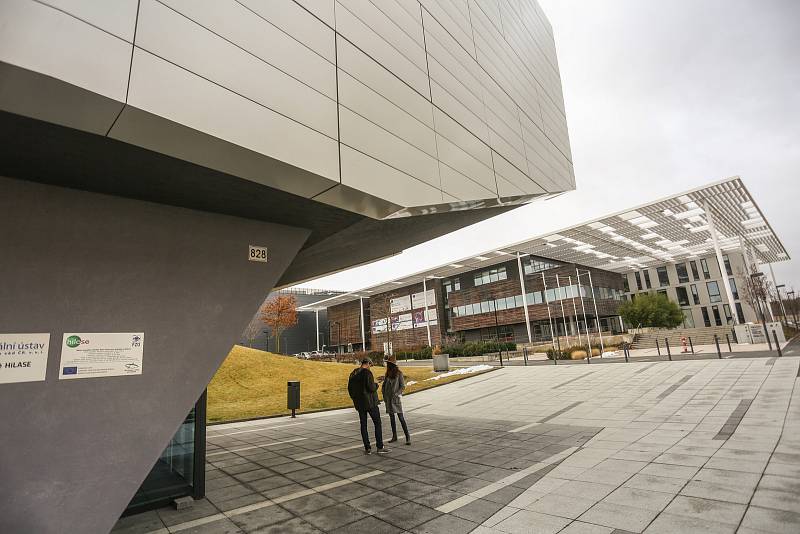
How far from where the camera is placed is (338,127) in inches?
219

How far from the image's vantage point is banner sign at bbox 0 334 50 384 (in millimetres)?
3709

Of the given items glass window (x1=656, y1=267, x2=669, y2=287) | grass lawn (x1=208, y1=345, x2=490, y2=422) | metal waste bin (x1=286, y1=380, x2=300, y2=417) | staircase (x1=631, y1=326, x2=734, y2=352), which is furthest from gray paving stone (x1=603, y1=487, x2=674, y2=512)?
glass window (x1=656, y1=267, x2=669, y2=287)

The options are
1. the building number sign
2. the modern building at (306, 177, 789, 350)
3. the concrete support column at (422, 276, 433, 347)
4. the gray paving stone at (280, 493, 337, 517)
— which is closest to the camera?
the gray paving stone at (280, 493, 337, 517)

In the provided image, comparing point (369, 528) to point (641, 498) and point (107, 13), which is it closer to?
point (641, 498)

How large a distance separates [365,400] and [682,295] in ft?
209

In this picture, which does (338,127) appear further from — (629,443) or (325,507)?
(629,443)

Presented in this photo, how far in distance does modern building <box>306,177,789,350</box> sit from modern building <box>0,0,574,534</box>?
34.0 m

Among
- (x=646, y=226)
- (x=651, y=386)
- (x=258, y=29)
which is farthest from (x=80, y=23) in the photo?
(x=646, y=226)

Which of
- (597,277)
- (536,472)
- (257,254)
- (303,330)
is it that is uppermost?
(597,277)

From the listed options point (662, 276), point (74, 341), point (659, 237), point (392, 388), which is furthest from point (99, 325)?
point (662, 276)

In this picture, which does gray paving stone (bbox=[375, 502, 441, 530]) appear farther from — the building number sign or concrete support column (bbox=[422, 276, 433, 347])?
concrete support column (bbox=[422, 276, 433, 347])

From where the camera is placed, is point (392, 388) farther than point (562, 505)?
Yes

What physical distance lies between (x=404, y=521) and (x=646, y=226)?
41650 millimetres

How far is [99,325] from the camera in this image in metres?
4.33
